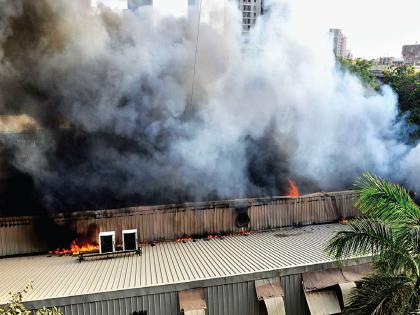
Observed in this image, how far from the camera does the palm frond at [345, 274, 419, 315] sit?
5.61 m

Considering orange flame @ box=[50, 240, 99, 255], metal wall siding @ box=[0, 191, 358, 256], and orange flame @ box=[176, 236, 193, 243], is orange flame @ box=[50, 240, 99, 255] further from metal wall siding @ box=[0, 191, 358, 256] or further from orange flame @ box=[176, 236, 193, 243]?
orange flame @ box=[176, 236, 193, 243]

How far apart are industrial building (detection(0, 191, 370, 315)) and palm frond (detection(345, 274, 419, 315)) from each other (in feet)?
8.31

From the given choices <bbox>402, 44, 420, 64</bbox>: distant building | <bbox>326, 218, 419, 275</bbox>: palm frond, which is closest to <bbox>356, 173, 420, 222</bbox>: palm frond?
<bbox>326, 218, 419, 275</bbox>: palm frond

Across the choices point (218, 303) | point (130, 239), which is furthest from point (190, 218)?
point (218, 303)

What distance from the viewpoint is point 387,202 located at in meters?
6.68

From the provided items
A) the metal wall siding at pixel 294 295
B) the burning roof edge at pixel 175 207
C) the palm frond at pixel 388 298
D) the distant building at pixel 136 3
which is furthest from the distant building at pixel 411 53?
the palm frond at pixel 388 298

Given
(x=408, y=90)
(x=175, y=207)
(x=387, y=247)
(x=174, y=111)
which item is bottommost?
(x=387, y=247)

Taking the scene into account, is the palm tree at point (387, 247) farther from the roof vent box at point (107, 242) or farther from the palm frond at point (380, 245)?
the roof vent box at point (107, 242)

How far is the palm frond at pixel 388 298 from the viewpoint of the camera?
18.4 feet

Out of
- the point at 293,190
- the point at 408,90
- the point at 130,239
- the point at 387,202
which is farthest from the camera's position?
the point at 408,90

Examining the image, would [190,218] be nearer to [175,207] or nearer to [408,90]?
[175,207]

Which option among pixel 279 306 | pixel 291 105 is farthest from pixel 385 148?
pixel 279 306

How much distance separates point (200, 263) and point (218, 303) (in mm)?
1254

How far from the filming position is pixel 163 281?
26.2ft
